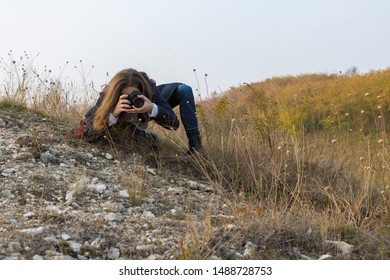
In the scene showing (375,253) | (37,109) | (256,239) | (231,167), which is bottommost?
(375,253)

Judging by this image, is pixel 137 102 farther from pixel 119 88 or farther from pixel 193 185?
pixel 193 185

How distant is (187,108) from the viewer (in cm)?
462

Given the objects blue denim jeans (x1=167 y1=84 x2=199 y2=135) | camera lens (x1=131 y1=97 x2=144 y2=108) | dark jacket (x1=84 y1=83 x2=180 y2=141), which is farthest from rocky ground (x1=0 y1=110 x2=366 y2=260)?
camera lens (x1=131 y1=97 x2=144 y2=108)

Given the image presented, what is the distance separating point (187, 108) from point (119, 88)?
0.71 metres

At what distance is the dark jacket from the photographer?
427 cm

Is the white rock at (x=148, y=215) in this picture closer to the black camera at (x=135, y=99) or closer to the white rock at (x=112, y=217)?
the white rock at (x=112, y=217)

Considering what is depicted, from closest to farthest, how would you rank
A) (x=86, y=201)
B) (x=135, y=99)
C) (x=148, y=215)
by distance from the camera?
(x=148, y=215) < (x=86, y=201) < (x=135, y=99)

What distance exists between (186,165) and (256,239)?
5.67 ft

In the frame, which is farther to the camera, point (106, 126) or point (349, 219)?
point (106, 126)

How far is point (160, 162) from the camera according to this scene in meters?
4.42

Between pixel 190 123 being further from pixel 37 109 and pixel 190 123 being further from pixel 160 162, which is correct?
pixel 37 109

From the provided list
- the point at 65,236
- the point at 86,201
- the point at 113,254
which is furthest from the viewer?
the point at 86,201

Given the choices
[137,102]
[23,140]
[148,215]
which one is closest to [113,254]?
[148,215]
